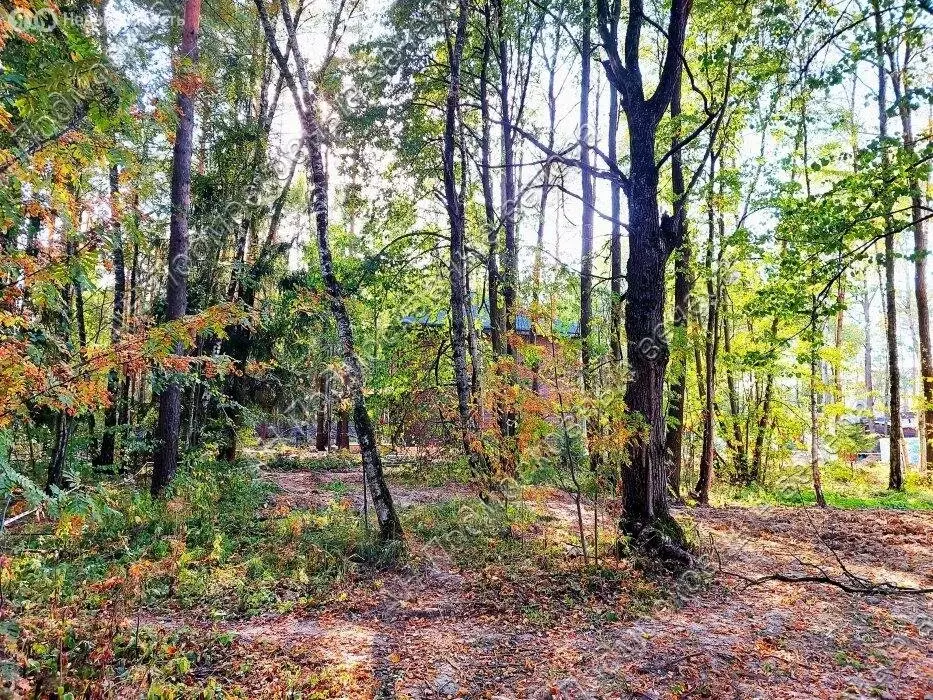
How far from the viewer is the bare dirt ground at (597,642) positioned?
3.68m

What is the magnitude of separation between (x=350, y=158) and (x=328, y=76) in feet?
8.88

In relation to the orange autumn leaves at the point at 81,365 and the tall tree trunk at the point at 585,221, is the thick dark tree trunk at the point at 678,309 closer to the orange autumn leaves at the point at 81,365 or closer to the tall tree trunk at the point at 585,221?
the tall tree trunk at the point at 585,221

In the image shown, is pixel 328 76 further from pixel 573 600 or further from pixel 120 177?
pixel 573 600

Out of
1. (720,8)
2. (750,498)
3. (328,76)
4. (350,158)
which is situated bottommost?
(750,498)

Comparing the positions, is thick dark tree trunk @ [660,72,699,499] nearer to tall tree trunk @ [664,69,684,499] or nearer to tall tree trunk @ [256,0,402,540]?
tall tree trunk @ [664,69,684,499]

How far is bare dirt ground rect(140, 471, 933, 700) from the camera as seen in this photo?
3682 mm

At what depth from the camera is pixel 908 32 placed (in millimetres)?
4688

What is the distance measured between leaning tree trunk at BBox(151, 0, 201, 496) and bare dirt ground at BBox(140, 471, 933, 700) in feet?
16.0

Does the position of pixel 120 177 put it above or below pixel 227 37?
below

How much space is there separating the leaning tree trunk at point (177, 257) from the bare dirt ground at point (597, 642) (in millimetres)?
4879

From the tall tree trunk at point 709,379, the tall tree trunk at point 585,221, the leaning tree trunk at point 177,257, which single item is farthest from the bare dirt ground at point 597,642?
the tall tree trunk at point 585,221

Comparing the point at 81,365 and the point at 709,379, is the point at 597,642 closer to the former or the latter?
the point at 81,365

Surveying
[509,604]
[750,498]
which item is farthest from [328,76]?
[750,498]

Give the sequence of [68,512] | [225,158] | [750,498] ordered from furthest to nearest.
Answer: [750,498] < [225,158] < [68,512]
